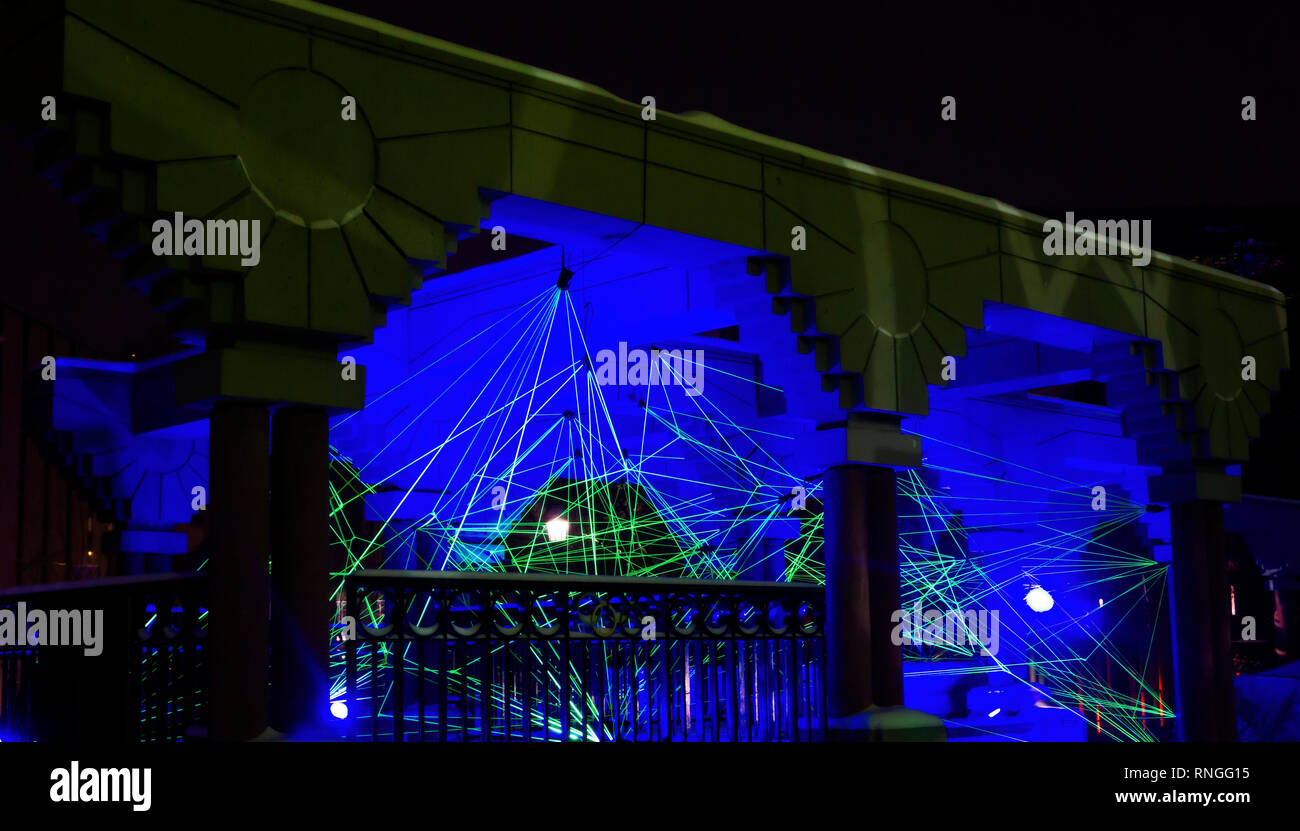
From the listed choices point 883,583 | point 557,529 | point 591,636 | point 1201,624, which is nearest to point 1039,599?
point 1201,624

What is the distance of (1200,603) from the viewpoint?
1050cm

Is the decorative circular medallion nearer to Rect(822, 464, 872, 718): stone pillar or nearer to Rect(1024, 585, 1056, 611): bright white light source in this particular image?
Rect(822, 464, 872, 718): stone pillar

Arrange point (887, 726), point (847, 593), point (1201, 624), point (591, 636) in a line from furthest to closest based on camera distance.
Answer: point (1201, 624)
point (847, 593)
point (887, 726)
point (591, 636)

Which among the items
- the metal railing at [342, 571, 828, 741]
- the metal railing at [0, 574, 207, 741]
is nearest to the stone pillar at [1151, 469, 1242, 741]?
the metal railing at [342, 571, 828, 741]

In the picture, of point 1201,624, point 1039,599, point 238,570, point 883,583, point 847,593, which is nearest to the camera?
point 238,570

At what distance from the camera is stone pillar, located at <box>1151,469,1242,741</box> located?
10.3 meters

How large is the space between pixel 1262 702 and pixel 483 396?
380 inches

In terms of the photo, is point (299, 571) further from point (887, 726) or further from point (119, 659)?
point (887, 726)

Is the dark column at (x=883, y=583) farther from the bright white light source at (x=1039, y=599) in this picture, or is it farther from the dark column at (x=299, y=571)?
the bright white light source at (x=1039, y=599)

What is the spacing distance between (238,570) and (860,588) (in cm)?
377

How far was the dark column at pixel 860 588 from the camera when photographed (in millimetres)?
8094

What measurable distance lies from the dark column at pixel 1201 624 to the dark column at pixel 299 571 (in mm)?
6986
